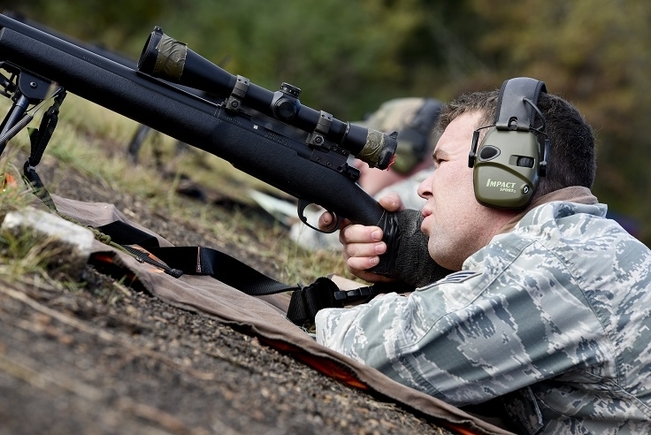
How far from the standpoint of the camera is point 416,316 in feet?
10.5

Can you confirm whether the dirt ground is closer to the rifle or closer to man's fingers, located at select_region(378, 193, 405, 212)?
the rifle

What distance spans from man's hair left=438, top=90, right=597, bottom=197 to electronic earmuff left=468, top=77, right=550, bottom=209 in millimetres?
66

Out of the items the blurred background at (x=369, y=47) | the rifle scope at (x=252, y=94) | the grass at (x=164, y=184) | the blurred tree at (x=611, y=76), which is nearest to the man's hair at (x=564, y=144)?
the rifle scope at (x=252, y=94)

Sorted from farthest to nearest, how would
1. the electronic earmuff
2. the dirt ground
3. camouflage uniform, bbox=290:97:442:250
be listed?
camouflage uniform, bbox=290:97:442:250 → the electronic earmuff → the dirt ground

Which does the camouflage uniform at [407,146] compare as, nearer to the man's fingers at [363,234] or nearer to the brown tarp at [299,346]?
the man's fingers at [363,234]

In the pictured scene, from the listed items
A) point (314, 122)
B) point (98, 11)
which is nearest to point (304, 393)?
point (314, 122)

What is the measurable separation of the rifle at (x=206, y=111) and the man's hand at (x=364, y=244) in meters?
0.04

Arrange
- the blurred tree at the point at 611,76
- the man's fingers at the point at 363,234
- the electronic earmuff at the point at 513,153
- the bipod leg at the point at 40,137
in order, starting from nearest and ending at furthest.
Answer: the electronic earmuff at the point at 513,153
the bipod leg at the point at 40,137
the man's fingers at the point at 363,234
the blurred tree at the point at 611,76

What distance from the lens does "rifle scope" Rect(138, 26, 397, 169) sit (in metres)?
3.60

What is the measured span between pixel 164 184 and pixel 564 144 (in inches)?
159

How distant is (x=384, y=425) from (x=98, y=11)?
80.1 ft

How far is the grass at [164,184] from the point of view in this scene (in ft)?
19.0

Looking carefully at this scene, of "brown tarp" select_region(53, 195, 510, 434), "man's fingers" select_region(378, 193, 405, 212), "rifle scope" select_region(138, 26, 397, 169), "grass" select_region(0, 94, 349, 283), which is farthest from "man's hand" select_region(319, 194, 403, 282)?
"grass" select_region(0, 94, 349, 283)

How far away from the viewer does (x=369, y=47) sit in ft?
91.7
